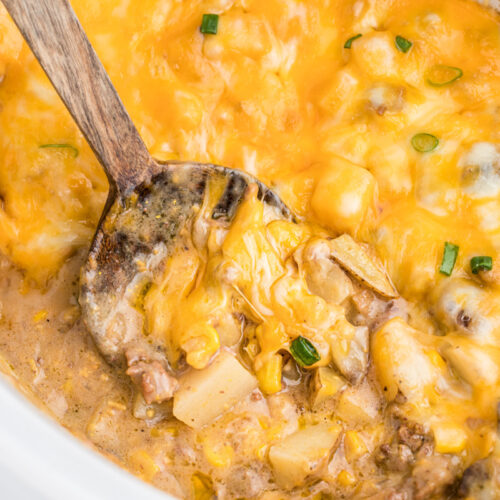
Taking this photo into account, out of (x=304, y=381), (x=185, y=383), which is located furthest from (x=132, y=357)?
(x=304, y=381)

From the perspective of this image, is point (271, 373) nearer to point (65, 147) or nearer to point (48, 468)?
point (48, 468)

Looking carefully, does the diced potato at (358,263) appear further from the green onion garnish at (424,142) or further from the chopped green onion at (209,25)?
the chopped green onion at (209,25)

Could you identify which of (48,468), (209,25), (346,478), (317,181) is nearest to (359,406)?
(346,478)

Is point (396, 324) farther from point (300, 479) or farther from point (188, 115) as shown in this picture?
point (188, 115)

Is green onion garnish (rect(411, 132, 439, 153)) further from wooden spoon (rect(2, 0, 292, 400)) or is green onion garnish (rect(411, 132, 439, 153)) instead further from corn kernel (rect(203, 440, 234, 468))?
corn kernel (rect(203, 440, 234, 468))

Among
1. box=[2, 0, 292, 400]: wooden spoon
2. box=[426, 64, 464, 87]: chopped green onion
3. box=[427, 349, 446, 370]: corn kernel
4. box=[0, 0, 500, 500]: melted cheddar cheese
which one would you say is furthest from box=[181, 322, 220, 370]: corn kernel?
box=[426, 64, 464, 87]: chopped green onion
